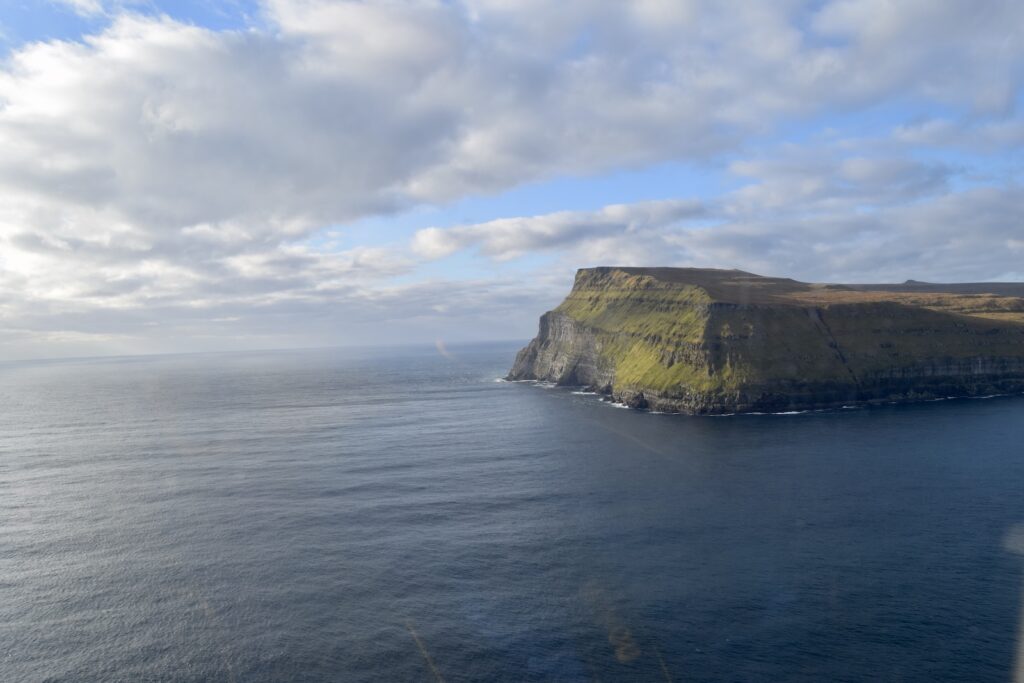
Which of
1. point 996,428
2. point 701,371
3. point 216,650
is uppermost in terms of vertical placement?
point 701,371

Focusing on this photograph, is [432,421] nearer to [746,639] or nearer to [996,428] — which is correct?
[746,639]

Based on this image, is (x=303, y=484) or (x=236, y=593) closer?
(x=236, y=593)

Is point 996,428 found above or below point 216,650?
above

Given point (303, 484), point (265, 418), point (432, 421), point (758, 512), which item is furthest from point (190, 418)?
point (758, 512)

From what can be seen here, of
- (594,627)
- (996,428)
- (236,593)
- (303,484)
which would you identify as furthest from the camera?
(996,428)

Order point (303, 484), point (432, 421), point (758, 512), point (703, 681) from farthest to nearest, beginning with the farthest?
point (432, 421) → point (303, 484) → point (758, 512) → point (703, 681)

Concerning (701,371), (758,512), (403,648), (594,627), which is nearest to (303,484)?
(403,648)

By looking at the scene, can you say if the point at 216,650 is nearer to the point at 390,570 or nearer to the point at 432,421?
the point at 390,570
